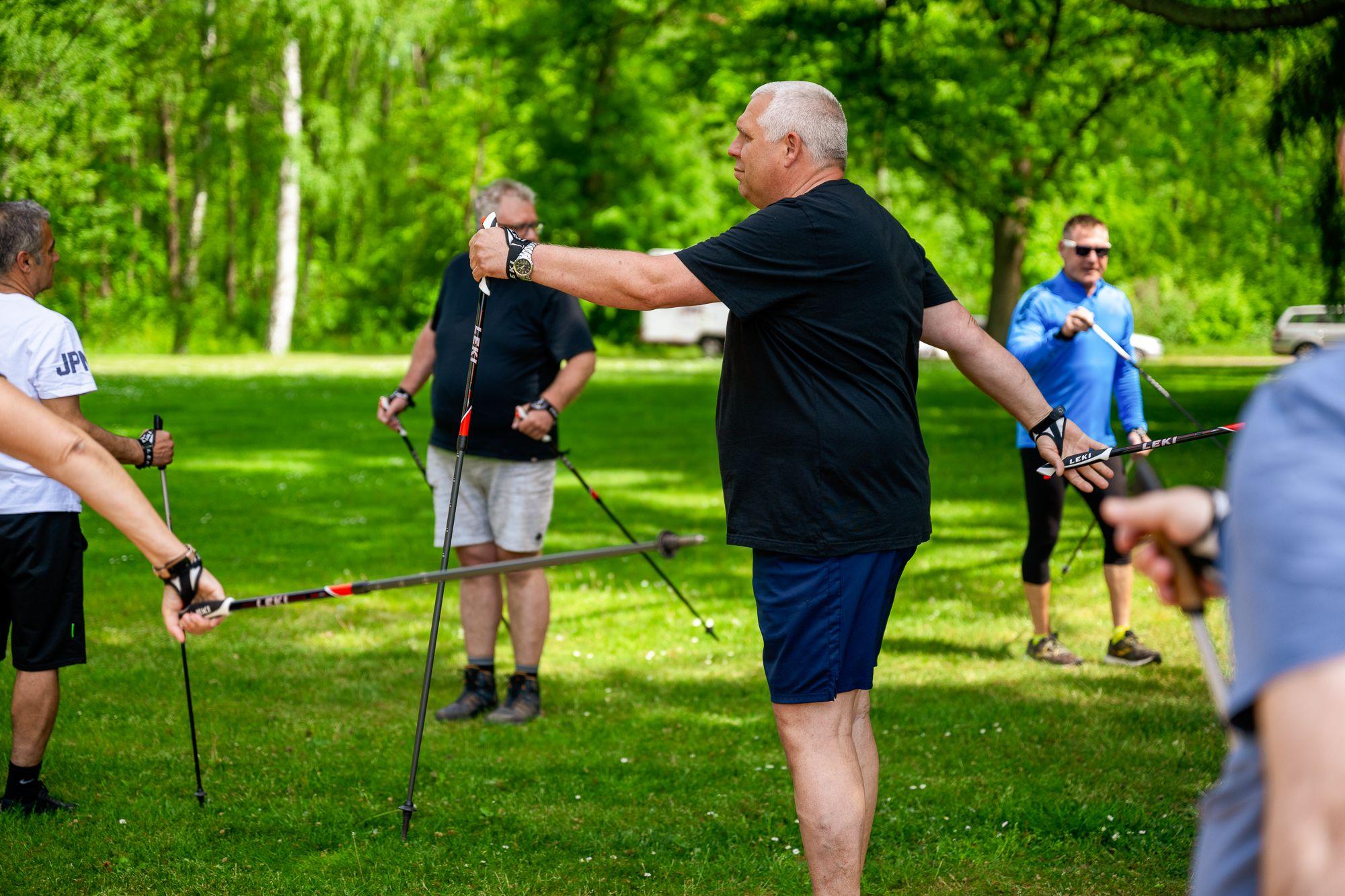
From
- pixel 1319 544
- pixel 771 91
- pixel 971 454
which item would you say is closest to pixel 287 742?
pixel 771 91

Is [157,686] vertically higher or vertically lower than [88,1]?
lower

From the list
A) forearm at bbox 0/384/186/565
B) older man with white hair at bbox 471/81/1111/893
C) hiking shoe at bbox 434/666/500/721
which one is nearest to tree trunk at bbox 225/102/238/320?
hiking shoe at bbox 434/666/500/721

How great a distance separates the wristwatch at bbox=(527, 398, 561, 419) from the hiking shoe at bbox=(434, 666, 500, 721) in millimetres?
1285

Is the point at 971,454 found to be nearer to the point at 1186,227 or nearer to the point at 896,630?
the point at 896,630

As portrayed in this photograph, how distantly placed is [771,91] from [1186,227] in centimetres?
3630

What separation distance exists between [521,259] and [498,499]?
2.70 m

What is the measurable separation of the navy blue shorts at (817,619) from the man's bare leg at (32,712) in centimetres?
265

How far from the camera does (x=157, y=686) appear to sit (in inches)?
252

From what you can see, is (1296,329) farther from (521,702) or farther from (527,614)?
(521,702)

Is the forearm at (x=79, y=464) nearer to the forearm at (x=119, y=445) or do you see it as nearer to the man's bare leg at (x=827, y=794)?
the man's bare leg at (x=827, y=794)

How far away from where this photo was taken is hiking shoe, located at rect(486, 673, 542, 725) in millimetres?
5977

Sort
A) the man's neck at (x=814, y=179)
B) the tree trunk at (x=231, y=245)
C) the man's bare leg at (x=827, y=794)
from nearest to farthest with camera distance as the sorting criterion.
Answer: the man's bare leg at (x=827, y=794) → the man's neck at (x=814, y=179) → the tree trunk at (x=231, y=245)

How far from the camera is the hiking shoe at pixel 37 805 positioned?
468 cm

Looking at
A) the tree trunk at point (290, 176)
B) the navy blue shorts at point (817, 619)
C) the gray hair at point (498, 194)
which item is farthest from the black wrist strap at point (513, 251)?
the tree trunk at point (290, 176)
